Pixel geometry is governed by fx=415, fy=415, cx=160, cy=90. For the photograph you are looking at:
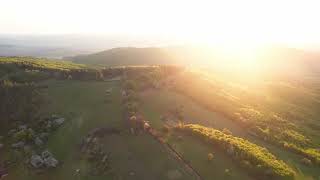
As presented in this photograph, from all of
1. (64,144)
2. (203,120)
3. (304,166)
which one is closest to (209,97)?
(203,120)

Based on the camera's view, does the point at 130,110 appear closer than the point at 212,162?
No

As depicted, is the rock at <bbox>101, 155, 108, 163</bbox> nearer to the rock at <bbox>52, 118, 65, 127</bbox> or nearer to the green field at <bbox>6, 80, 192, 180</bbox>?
the green field at <bbox>6, 80, 192, 180</bbox>

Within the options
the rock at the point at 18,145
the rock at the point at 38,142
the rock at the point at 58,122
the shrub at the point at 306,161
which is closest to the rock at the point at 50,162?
the rock at the point at 38,142

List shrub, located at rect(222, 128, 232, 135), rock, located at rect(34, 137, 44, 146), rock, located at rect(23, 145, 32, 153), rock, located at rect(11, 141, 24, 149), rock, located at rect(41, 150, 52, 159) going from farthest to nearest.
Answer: shrub, located at rect(222, 128, 232, 135) < rock, located at rect(34, 137, 44, 146) < rock, located at rect(11, 141, 24, 149) < rock, located at rect(23, 145, 32, 153) < rock, located at rect(41, 150, 52, 159)

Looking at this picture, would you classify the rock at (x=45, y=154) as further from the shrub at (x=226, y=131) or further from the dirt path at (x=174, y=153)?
the shrub at (x=226, y=131)

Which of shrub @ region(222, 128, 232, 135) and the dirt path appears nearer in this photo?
the dirt path

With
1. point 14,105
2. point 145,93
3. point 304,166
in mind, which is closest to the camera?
point 304,166

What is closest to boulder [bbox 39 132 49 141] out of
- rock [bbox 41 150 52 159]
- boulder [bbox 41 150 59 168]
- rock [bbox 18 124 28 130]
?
rock [bbox 18 124 28 130]

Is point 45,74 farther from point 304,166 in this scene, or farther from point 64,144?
point 304,166

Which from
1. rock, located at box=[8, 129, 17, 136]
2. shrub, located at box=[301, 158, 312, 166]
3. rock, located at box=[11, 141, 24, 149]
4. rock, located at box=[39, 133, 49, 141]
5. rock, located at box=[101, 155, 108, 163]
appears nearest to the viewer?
rock, located at box=[101, 155, 108, 163]
